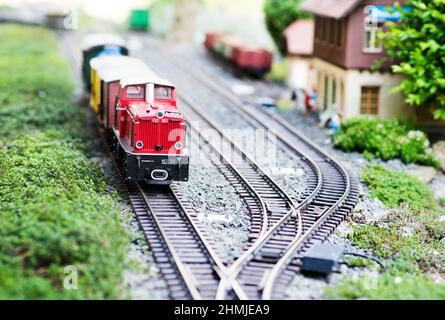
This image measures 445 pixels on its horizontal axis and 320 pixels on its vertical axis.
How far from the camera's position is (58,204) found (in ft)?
49.2

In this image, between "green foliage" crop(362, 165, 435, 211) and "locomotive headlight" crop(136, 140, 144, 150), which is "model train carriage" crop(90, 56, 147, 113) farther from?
"green foliage" crop(362, 165, 435, 211)

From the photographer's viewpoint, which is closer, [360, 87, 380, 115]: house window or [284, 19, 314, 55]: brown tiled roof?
[360, 87, 380, 115]: house window

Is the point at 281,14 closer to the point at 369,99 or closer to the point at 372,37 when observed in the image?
the point at 372,37

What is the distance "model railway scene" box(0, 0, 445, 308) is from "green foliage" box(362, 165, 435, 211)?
0.23 feet

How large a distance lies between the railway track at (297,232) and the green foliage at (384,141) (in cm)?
148

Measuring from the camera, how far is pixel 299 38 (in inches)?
1518

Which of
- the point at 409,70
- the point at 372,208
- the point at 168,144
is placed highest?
the point at 409,70

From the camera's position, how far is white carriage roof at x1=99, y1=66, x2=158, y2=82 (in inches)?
881

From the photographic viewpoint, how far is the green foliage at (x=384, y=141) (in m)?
24.7

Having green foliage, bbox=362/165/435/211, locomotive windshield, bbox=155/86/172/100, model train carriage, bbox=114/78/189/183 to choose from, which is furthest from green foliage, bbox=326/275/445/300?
locomotive windshield, bbox=155/86/172/100

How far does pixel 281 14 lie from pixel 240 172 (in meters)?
21.3
